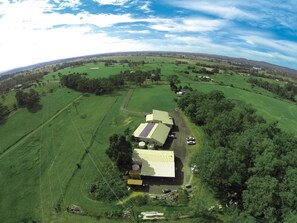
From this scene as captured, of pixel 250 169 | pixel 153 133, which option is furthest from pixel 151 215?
pixel 153 133

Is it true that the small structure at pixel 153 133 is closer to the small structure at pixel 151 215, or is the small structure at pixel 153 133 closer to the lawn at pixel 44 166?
the lawn at pixel 44 166

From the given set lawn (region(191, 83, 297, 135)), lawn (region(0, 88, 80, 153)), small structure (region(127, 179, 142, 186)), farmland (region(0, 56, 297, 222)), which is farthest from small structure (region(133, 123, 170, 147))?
lawn (region(191, 83, 297, 135))

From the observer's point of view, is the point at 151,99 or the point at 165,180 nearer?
the point at 165,180

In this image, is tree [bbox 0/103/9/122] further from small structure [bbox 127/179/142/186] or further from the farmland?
small structure [bbox 127/179/142/186]

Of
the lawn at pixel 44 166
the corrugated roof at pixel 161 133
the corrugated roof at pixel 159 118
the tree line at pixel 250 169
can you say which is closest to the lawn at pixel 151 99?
the corrugated roof at pixel 159 118

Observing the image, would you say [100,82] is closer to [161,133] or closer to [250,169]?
[161,133]
